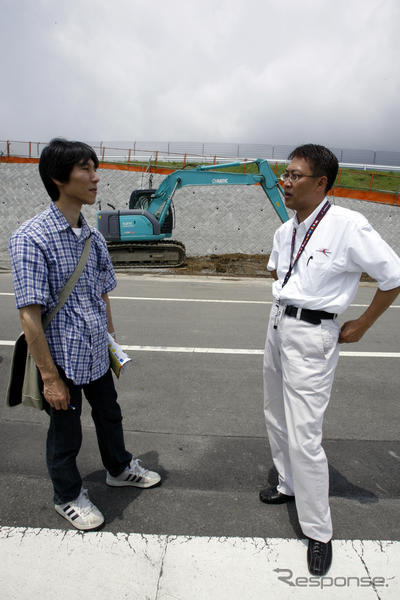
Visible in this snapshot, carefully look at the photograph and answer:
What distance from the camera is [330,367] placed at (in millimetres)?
2281

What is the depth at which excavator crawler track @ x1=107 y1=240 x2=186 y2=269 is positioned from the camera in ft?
43.4

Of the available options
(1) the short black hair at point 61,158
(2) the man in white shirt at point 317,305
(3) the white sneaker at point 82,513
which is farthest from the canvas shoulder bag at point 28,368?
(2) the man in white shirt at point 317,305

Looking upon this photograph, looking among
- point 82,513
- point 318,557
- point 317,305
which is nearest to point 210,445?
point 82,513

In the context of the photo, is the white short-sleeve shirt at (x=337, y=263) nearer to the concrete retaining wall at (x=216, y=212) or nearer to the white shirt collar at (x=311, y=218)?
the white shirt collar at (x=311, y=218)

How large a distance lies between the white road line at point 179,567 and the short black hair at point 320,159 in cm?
201

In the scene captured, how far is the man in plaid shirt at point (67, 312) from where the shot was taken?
207cm

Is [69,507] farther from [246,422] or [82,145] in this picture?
[82,145]

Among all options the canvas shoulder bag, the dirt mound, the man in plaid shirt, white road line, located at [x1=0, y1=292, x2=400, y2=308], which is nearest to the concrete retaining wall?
the dirt mound

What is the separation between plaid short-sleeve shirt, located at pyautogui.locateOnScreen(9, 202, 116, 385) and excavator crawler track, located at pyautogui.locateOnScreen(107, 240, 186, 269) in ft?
35.8

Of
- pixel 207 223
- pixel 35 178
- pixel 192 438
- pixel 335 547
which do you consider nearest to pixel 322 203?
pixel 335 547

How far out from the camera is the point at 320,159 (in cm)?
226

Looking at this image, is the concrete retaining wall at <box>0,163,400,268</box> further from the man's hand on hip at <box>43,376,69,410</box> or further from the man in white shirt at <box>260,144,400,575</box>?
the man's hand on hip at <box>43,376,69,410</box>

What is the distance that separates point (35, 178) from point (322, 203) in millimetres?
18491

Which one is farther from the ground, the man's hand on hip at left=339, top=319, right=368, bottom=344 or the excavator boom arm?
the excavator boom arm
